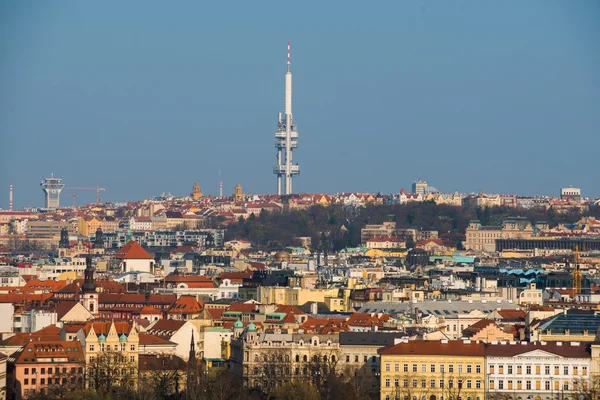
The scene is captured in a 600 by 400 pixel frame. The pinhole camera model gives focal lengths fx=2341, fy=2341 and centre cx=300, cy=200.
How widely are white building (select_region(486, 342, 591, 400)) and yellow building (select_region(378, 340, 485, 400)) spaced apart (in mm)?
324

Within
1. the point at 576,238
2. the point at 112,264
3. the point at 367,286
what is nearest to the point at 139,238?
the point at 576,238

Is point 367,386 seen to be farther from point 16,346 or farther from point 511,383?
point 16,346

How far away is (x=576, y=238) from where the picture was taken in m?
143

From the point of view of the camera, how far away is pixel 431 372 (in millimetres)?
51125

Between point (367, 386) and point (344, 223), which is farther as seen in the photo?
point (344, 223)

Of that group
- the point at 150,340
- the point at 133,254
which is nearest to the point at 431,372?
the point at 150,340

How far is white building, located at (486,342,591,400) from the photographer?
5056 cm

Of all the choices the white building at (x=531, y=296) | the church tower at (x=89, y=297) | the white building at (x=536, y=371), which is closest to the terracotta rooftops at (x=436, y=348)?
the white building at (x=536, y=371)

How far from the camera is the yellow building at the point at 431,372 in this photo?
166ft

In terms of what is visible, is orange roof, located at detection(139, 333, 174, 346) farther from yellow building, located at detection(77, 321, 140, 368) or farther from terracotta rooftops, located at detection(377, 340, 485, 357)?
terracotta rooftops, located at detection(377, 340, 485, 357)

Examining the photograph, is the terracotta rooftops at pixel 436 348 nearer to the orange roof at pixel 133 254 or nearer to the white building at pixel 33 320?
the white building at pixel 33 320

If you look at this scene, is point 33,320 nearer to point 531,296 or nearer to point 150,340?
point 150,340

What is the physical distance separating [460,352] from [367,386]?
7.24 ft

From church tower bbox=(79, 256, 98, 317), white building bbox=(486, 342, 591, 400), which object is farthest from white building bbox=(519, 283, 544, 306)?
white building bbox=(486, 342, 591, 400)
